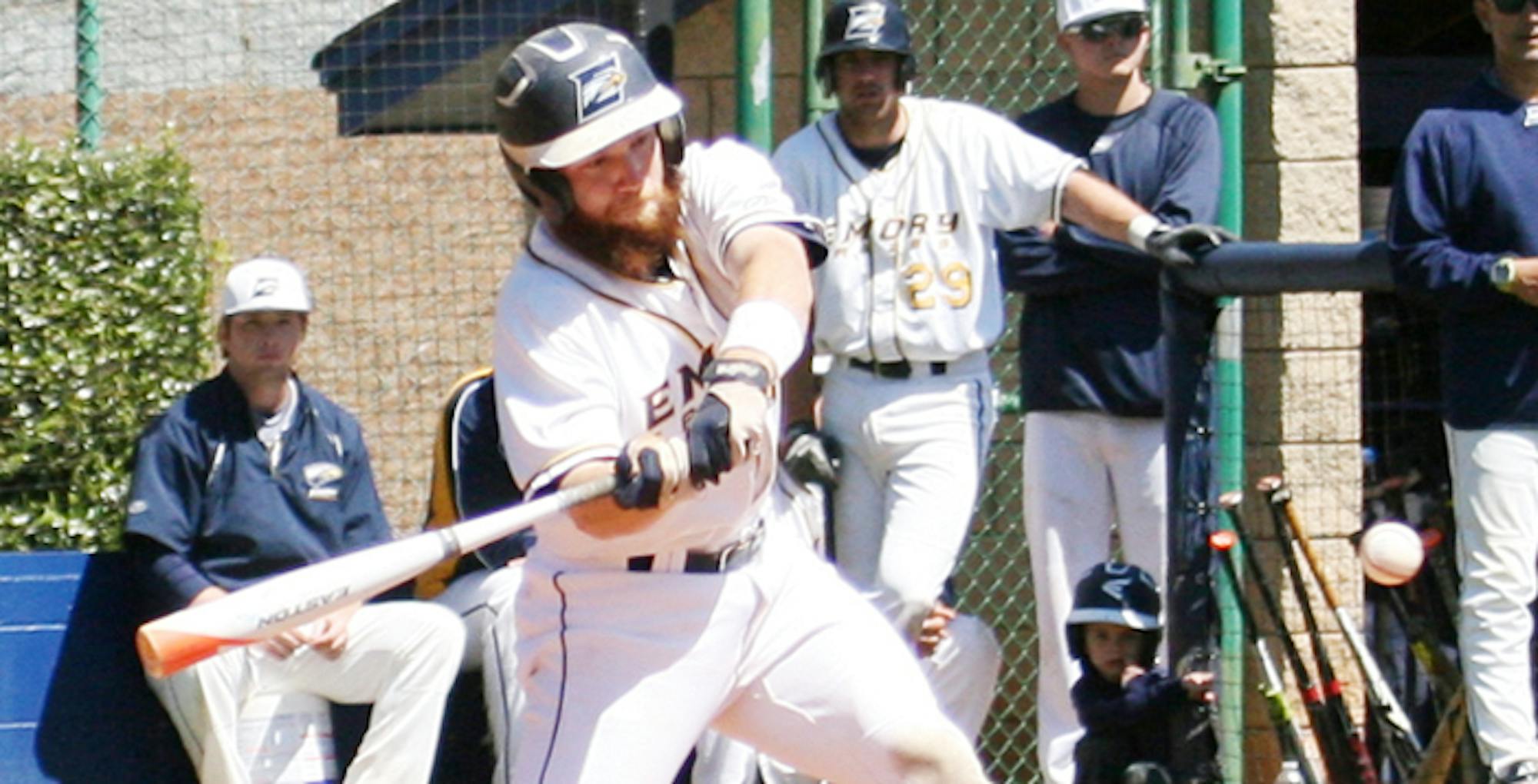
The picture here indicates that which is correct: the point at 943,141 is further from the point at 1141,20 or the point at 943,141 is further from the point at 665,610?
the point at 665,610

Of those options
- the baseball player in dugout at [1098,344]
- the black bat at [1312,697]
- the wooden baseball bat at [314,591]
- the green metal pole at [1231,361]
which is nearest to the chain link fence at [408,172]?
the green metal pole at [1231,361]

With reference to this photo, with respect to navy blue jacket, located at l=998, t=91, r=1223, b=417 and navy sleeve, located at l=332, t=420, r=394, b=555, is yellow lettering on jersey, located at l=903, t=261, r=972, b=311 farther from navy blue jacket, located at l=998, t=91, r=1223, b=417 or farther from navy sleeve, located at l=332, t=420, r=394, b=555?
navy sleeve, located at l=332, t=420, r=394, b=555

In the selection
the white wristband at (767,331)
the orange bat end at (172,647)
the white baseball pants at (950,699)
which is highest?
the white wristband at (767,331)

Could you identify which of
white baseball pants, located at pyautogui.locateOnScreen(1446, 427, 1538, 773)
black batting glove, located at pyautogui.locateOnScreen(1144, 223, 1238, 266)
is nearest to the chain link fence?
white baseball pants, located at pyautogui.locateOnScreen(1446, 427, 1538, 773)

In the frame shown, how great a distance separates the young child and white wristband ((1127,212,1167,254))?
744mm

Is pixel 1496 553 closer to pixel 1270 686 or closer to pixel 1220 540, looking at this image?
pixel 1270 686

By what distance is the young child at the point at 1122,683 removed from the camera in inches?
189

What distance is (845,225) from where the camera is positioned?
564cm

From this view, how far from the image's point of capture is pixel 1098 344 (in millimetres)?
5590

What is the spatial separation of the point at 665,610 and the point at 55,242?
2.95m

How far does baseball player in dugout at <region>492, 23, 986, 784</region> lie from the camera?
12.2ft

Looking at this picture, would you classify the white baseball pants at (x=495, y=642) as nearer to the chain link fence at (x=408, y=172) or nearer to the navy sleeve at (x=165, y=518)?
the navy sleeve at (x=165, y=518)

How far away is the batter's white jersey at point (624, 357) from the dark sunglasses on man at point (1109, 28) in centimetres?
193

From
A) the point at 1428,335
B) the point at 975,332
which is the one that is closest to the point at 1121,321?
the point at 975,332
